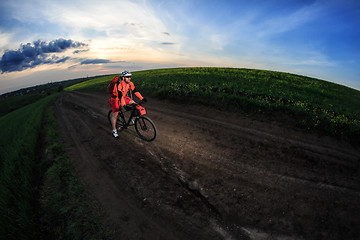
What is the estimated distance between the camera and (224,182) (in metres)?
3.60

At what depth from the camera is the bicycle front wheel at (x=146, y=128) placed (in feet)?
18.9

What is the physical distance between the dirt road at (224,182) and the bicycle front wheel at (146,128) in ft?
1.01

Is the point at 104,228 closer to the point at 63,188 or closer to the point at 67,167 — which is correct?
the point at 63,188

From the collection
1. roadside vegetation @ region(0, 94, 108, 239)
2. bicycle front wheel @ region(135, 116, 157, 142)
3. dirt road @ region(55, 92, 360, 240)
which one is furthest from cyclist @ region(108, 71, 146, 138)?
roadside vegetation @ region(0, 94, 108, 239)

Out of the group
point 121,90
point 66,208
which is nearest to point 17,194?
point 66,208

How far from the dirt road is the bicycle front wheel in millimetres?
306

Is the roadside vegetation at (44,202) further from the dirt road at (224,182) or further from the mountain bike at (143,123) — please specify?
the mountain bike at (143,123)

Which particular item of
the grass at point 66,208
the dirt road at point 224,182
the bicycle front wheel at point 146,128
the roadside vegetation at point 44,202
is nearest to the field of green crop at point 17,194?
the roadside vegetation at point 44,202

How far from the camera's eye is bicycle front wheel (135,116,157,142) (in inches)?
227

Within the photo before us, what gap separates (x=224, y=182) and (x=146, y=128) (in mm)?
3627

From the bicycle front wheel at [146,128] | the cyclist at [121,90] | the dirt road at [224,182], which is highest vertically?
the cyclist at [121,90]

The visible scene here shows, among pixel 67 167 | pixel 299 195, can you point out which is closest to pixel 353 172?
pixel 299 195

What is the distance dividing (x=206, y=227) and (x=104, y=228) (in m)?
1.85

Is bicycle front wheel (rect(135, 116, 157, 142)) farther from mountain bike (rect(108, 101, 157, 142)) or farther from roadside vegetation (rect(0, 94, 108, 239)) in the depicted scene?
roadside vegetation (rect(0, 94, 108, 239))
